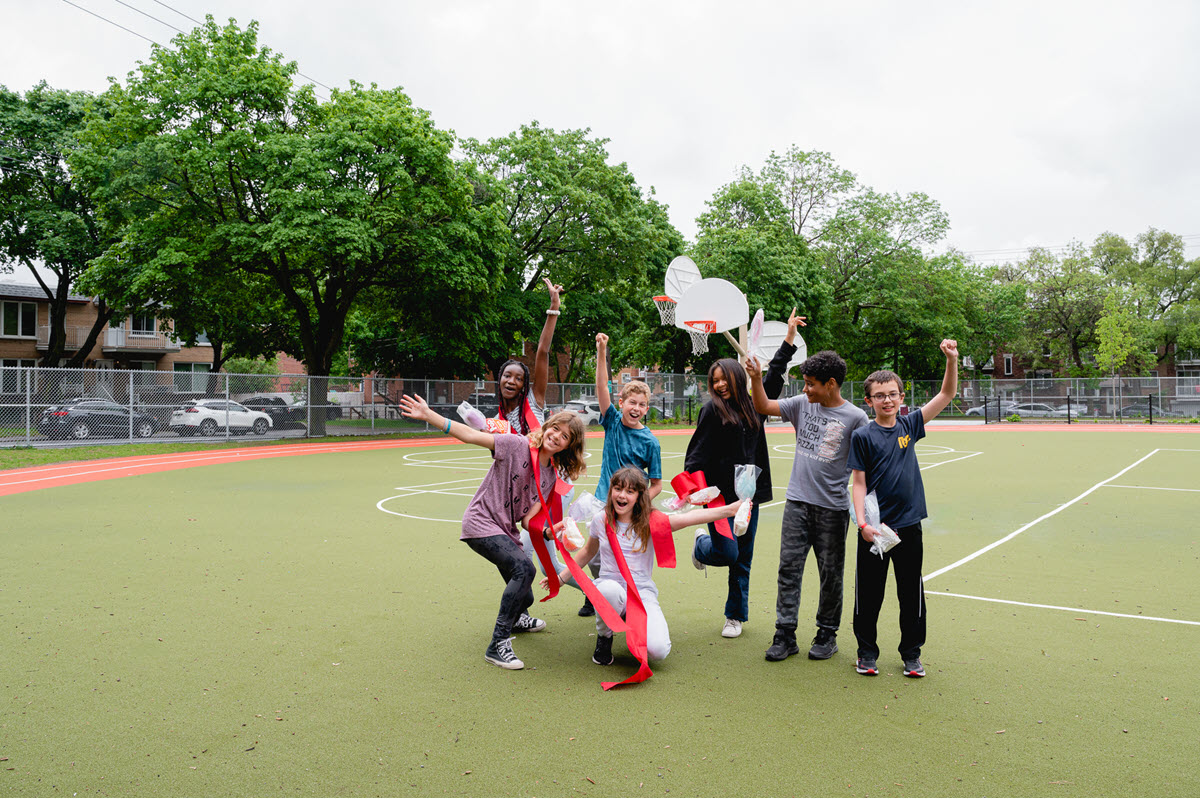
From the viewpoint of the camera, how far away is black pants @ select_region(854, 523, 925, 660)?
4535 mm

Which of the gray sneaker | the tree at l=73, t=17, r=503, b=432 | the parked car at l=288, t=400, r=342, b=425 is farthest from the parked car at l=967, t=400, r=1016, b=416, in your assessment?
the gray sneaker

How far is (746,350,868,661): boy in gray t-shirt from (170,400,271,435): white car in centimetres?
2273

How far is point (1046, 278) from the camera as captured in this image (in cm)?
6116

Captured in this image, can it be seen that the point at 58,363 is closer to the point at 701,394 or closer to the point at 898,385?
the point at 701,394

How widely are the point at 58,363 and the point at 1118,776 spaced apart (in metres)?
43.1

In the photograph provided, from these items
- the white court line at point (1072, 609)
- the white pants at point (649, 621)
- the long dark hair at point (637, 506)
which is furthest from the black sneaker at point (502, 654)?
the white court line at point (1072, 609)

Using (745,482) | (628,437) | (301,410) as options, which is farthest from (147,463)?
(745,482)

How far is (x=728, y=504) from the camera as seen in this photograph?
512 centimetres

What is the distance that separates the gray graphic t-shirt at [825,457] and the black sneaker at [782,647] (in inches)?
31.3

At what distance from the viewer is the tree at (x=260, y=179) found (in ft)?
76.9

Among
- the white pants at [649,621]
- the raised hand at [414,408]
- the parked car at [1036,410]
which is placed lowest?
the white pants at [649,621]

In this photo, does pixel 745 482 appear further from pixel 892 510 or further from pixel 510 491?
pixel 510 491

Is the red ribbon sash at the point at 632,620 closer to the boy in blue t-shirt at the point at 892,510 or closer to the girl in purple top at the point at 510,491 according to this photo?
the girl in purple top at the point at 510,491

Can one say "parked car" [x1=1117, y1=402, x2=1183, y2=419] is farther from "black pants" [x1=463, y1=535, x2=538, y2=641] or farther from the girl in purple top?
"black pants" [x1=463, y1=535, x2=538, y2=641]
